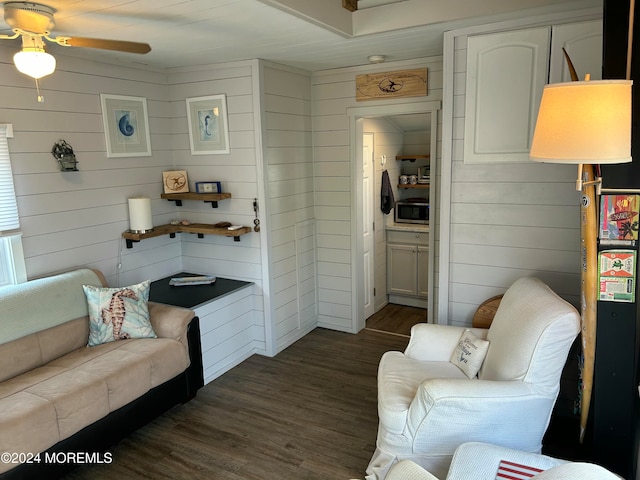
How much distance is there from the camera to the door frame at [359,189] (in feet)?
12.6

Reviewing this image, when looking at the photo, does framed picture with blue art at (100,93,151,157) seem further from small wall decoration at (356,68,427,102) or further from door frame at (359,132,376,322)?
door frame at (359,132,376,322)

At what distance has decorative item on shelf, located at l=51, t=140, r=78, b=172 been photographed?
3182mm

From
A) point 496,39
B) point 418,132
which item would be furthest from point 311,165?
point 496,39

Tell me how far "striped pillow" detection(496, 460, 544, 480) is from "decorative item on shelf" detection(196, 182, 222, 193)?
9.55 ft

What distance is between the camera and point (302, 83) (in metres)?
4.16

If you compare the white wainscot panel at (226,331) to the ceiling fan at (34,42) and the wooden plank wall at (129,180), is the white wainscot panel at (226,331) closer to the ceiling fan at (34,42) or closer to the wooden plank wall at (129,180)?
the wooden plank wall at (129,180)

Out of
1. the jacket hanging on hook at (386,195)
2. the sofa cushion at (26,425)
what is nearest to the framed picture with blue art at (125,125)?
the sofa cushion at (26,425)

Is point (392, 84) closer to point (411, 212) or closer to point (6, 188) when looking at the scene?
point (411, 212)

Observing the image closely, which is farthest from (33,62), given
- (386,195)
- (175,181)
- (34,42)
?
(386,195)

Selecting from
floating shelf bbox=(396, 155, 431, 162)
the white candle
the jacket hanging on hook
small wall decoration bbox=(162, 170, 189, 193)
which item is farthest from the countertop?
the white candle

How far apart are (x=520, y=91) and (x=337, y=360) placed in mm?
2463

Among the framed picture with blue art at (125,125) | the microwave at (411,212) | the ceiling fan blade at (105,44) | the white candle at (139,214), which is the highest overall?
the ceiling fan blade at (105,44)

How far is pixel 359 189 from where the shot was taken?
432cm

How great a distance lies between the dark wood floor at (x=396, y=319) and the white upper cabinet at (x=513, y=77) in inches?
83.5
